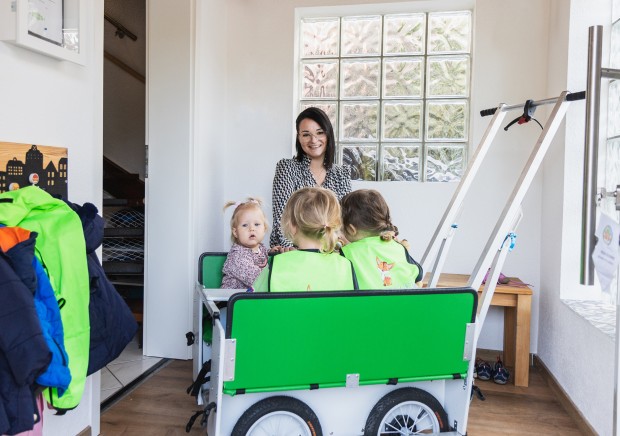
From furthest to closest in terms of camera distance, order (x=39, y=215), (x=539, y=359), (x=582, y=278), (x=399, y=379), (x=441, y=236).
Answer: (x=539, y=359) → (x=441, y=236) → (x=399, y=379) → (x=39, y=215) → (x=582, y=278)

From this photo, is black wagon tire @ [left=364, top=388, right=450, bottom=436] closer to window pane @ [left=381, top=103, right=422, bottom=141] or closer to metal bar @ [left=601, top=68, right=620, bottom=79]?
metal bar @ [left=601, top=68, right=620, bottom=79]

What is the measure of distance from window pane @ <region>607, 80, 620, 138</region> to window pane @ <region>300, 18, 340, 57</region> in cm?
164

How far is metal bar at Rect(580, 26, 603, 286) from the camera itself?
1.16m

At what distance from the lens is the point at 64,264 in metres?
1.51

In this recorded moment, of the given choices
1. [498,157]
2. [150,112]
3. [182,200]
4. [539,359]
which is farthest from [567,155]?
[150,112]

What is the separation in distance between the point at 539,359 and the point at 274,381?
2.03 m

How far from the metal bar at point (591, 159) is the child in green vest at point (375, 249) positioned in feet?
2.99

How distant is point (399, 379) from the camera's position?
72.4 inches

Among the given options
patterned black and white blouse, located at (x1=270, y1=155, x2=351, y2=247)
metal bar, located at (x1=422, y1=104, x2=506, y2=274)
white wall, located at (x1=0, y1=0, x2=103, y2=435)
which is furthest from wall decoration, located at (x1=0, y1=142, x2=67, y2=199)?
metal bar, located at (x1=422, y1=104, x2=506, y2=274)

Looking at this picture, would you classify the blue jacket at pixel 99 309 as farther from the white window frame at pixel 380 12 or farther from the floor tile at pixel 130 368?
the white window frame at pixel 380 12

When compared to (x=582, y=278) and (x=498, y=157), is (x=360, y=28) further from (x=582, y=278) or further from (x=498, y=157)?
(x=582, y=278)

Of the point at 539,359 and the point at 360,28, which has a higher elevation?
the point at 360,28

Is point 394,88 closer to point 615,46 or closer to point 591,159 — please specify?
point 615,46

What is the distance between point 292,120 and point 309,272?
1.85 m
